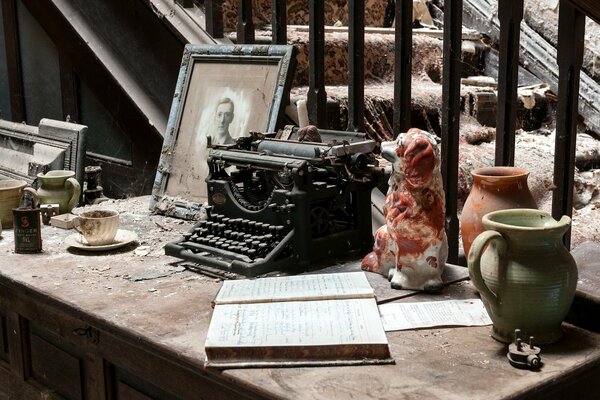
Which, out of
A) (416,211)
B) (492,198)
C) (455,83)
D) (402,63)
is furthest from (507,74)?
(416,211)

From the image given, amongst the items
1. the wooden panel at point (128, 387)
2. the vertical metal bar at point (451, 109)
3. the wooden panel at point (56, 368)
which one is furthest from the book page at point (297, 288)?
the vertical metal bar at point (451, 109)

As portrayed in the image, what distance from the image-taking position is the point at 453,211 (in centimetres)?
260

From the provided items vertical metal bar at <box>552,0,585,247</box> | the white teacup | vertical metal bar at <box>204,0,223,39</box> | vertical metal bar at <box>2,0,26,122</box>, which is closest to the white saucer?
the white teacup

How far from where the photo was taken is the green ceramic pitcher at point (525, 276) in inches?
58.7

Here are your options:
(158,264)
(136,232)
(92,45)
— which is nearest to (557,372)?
(158,264)

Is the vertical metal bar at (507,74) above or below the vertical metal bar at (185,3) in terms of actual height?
below

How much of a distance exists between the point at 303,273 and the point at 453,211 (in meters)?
0.73

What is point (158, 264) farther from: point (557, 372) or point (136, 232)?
point (557, 372)

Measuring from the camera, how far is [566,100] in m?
2.40

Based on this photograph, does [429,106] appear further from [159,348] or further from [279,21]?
[159,348]

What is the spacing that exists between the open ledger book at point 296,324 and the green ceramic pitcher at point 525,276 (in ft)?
0.76

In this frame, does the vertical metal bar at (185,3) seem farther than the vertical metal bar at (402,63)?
Yes

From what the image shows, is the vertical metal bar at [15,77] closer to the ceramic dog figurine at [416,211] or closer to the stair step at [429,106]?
the stair step at [429,106]

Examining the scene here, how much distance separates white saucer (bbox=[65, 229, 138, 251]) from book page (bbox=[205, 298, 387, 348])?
0.70 m
